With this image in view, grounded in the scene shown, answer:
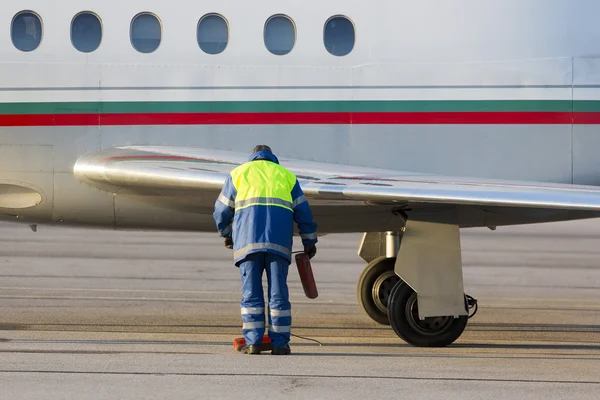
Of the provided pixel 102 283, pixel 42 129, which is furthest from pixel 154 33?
pixel 102 283

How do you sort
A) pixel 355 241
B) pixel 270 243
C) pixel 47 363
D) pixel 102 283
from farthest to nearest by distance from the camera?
pixel 355 241, pixel 102 283, pixel 270 243, pixel 47 363

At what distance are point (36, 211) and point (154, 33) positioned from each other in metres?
2.11

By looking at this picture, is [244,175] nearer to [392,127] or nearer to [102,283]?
[392,127]

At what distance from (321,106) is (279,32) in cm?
84

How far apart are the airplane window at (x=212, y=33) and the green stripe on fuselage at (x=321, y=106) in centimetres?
54

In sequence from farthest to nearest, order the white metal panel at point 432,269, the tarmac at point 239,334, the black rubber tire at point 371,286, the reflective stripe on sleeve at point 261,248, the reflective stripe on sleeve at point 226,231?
1. the black rubber tire at point 371,286
2. the white metal panel at point 432,269
3. the reflective stripe on sleeve at point 226,231
4. the reflective stripe on sleeve at point 261,248
5. the tarmac at point 239,334

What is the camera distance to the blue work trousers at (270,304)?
983 cm

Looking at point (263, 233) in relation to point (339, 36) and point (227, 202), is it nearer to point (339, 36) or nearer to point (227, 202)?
point (227, 202)

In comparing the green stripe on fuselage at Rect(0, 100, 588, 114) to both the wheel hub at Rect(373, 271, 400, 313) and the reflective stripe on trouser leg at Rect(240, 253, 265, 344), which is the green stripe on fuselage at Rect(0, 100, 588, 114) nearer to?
the reflective stripe on trouser leg at Rect(240, 253, 265, 344)

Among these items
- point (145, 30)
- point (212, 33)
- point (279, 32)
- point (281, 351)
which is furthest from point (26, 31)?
point (281, 351)

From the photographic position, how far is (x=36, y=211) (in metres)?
11.5

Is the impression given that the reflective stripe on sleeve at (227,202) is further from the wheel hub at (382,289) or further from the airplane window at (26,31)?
the wheel hub at (382,289)

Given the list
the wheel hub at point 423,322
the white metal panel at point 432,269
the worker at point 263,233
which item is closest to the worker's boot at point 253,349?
the worker at point 263,233

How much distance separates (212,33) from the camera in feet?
37.2
